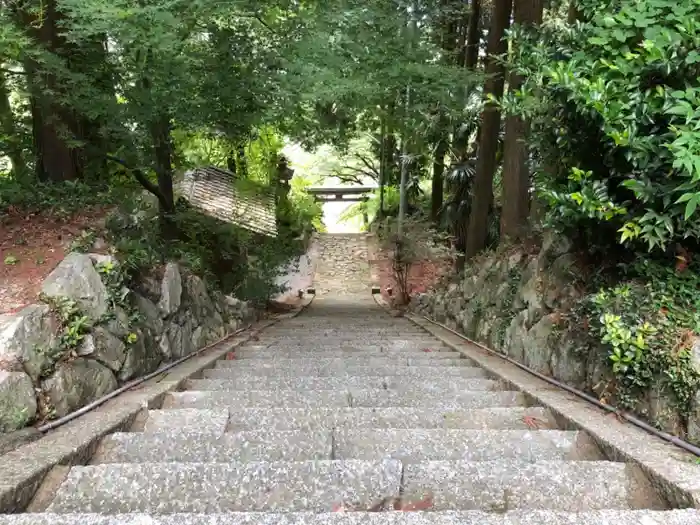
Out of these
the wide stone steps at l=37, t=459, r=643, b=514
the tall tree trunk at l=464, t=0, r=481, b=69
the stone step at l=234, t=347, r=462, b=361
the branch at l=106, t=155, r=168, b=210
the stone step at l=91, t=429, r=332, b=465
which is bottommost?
the stone step at l=234, t=347, r=462, b=361

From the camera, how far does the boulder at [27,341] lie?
311 cm

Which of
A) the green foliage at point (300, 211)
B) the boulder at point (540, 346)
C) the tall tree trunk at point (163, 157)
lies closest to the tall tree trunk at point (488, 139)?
the boulder at point (540, 346)

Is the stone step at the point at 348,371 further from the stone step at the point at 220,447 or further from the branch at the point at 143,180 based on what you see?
the branch at the point at 143,180

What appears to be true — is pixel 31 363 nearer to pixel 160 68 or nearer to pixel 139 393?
pixel 139 393

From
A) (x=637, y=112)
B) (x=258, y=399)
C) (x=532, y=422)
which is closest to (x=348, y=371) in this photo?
(x=258, y=399)

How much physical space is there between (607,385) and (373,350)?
10.6ft

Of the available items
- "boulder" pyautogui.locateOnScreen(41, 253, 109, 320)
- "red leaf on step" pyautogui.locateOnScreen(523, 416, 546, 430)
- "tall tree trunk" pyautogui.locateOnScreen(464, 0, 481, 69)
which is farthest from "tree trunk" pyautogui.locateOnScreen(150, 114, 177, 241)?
"tall tree trunk" pyautogui.locateOnScreen(464, 0, 481, 69)

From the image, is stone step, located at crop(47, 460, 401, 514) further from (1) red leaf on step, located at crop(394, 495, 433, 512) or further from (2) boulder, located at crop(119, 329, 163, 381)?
(2) boulder, located at crop(119, 329, 163, 381)

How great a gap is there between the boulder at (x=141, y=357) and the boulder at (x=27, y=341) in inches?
28.5

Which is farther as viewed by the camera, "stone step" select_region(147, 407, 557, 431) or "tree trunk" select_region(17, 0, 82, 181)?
"tree trunk" select_region(17, 0, 82, 181)

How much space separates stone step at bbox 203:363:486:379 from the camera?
15.5 feet

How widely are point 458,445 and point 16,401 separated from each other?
7.62 ft

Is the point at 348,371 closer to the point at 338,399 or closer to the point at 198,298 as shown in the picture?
the point at 338,399

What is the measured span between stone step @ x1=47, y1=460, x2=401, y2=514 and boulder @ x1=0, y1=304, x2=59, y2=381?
1098 mm
